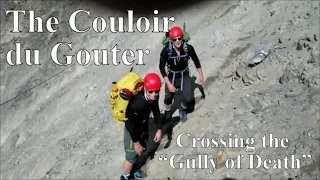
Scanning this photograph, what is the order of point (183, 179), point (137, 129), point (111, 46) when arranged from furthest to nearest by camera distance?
point (111, 46)
point (183, 179)
point (137, 129)

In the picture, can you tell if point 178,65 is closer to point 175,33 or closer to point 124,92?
point 175,33

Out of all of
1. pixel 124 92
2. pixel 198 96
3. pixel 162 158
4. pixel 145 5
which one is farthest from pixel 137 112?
pixel 145 5

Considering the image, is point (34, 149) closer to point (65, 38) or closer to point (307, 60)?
point (65, 38)

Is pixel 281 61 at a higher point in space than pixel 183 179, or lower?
higher

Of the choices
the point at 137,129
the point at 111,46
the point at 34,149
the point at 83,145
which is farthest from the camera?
the point at 111,46

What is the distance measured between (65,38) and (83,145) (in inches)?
195

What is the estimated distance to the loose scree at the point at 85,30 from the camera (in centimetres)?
1310

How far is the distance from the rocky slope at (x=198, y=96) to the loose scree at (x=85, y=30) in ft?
0.55

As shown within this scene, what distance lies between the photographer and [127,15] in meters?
14.2

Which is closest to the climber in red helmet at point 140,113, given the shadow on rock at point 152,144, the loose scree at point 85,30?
the shadow on rock at point 152,144

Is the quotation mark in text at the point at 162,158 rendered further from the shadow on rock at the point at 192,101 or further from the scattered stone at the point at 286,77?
the scattered stone at the point at 286,77

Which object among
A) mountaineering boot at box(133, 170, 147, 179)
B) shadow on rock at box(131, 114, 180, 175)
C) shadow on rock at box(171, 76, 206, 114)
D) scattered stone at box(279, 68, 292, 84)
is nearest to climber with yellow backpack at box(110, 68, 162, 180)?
mountaineering boot at box(133, 170, 147, 179)

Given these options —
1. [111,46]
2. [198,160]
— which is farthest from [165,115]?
[111,46]

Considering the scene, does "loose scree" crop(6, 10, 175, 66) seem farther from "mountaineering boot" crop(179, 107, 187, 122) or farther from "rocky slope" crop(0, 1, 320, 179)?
"mountaineering boot" crop(179, 107, 187, 122)
